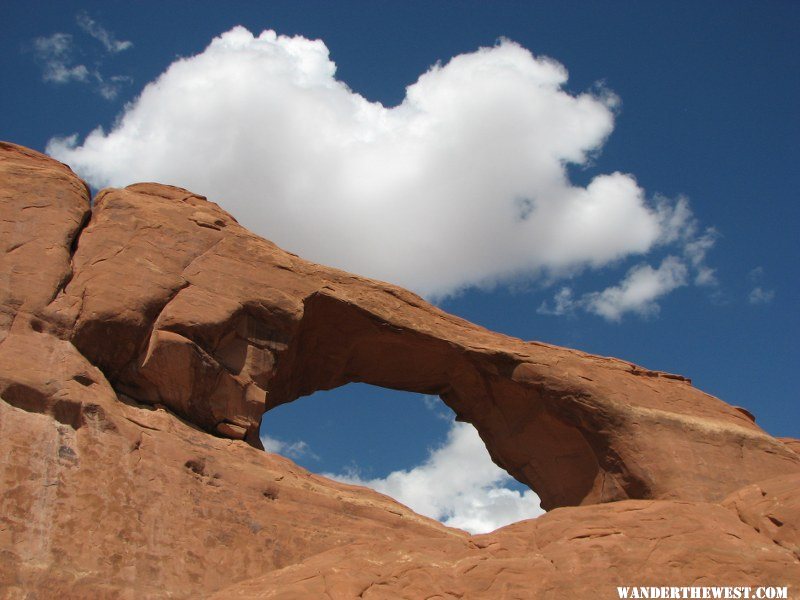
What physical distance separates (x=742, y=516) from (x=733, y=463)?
518cm

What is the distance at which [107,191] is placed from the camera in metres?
19.8

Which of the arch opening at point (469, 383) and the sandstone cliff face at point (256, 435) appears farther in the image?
the arch opening at point (469, 383)

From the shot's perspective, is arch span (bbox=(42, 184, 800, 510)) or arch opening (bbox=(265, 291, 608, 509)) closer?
arch span (bbox=(42, 184, 800, 510))

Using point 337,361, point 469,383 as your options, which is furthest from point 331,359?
point 469,383

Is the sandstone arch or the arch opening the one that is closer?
the sandstone arch

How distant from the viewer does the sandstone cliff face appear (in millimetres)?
14133

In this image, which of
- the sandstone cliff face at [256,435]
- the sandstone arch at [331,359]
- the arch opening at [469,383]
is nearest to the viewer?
the sandstone cliff face at [256,435]

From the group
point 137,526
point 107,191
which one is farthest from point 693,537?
point 107,191

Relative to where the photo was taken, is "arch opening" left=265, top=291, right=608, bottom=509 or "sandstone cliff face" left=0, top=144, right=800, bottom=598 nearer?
"sandstone cliff face" left=0, top=144, right=800, bottom=598

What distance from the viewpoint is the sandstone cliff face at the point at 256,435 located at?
14.1 m

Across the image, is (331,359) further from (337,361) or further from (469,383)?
(469,383)

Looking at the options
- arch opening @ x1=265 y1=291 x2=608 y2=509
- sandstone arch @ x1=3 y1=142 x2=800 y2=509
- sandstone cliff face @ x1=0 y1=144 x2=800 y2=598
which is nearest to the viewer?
sandstone cliff face @ x1=0 y1=144 x2=800 y2=598

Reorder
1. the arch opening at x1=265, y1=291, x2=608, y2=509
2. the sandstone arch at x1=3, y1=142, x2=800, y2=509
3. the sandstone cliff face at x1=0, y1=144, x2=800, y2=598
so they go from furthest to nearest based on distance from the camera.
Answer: the arch opening at x1=265, y1=291, x2=608, y2=509
the sandstone arch at x1=3, y1=142, x2=800, y2=509
the sandstone cliff face at x1=0, y1=144, x2=800, y2=598

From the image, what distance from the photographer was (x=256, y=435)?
18.7 m
